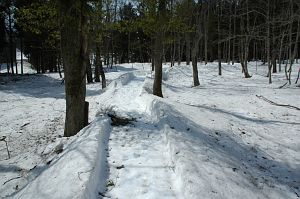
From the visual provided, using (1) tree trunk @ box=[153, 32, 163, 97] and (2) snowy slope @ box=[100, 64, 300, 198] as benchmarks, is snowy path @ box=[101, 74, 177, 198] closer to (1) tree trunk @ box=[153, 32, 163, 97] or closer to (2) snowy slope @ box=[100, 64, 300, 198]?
(2) snowy slope @ box=[100, 64, 300, 198]

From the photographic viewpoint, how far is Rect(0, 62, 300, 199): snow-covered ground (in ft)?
18.8

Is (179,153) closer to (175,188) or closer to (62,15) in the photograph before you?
(175,188)

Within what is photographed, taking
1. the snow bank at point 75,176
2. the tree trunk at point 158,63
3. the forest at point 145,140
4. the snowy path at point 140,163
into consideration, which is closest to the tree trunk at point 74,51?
the forest at point 145,140

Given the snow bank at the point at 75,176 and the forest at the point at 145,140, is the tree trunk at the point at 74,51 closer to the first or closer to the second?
the forest at the point at 145,140

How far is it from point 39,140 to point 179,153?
657cm

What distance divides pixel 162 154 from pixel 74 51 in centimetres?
384

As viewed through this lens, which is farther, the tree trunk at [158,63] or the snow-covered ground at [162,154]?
the tree trunk at [158,63]

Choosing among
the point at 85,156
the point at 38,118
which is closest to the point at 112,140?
the point at 85,156

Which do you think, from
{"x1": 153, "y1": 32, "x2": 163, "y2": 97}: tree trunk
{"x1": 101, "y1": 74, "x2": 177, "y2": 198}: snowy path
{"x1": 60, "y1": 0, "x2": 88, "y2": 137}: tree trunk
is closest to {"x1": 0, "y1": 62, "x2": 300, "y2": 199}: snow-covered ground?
{"x1": 101, "y1": 74, "x2": 177, "y2": 198}: snowy path

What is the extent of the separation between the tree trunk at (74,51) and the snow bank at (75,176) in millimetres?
1801

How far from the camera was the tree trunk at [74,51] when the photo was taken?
8914 millimetres

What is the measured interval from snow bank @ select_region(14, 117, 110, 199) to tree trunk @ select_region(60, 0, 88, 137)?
1801 millimetres

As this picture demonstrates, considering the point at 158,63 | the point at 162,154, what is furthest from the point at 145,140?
the point at 158,63

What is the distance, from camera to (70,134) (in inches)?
384
